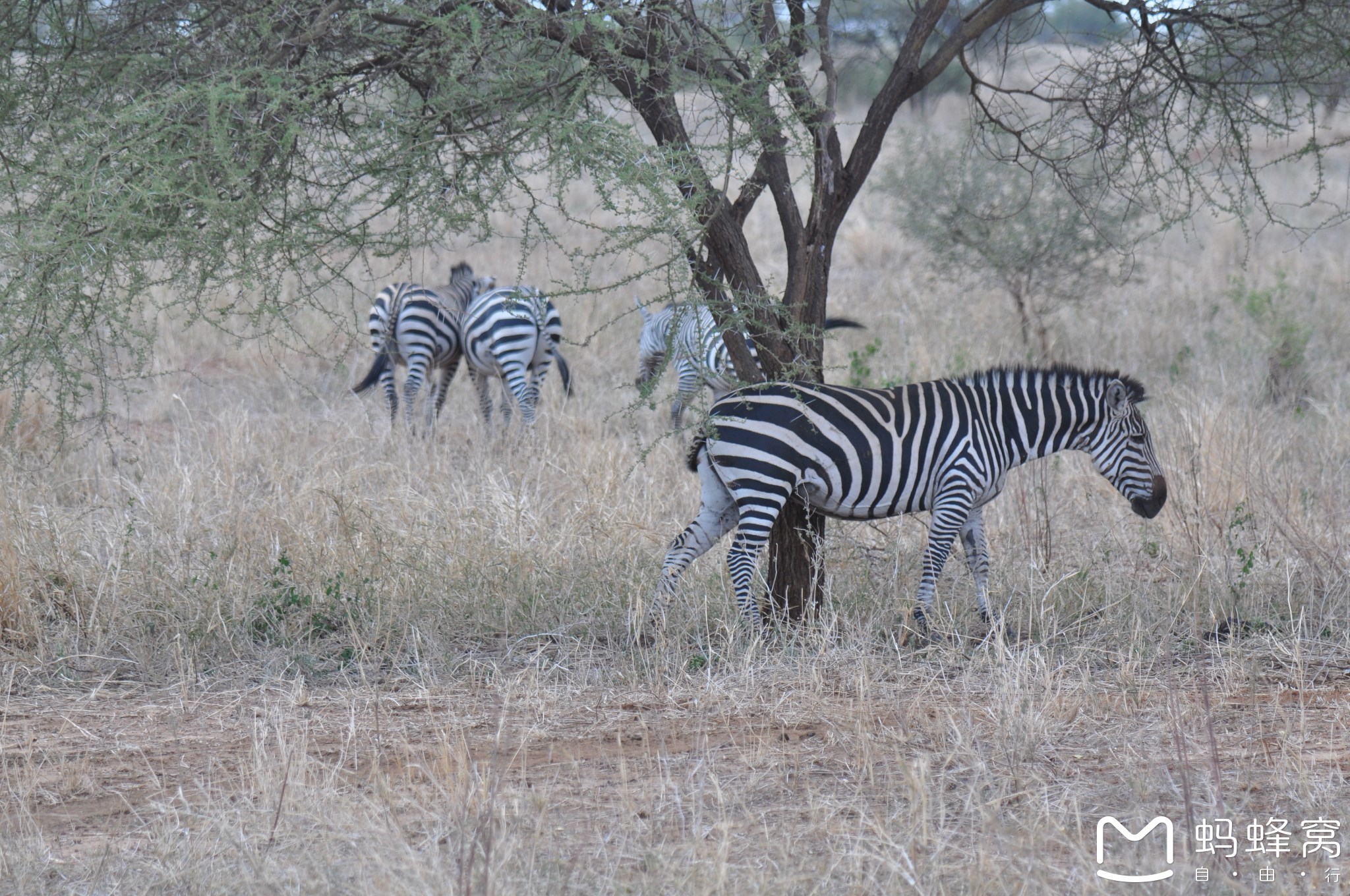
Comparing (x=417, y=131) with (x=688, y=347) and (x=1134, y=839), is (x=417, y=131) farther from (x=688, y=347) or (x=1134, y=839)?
→ (x=1134, y=839)

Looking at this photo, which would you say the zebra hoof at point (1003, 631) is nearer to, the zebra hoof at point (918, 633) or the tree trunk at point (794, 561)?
the zebra hoof at point (918, 633)

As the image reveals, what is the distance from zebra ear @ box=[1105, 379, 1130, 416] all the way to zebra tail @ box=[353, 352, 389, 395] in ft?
21.7

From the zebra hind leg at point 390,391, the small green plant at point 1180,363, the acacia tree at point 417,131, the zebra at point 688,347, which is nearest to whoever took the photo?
the acacia tree at point 417,131

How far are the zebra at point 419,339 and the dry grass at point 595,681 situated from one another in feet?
6.09

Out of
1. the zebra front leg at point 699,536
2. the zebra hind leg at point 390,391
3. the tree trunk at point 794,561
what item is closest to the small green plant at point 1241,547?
the tree trunk at point 794,561

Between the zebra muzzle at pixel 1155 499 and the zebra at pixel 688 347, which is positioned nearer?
the zebra muzzle at pixel 1155 499

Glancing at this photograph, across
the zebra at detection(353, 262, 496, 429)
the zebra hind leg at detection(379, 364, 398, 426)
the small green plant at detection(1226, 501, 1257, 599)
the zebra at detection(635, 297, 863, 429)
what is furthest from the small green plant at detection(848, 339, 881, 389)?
the zebra hind leg at detection(379, 364, 398, 426)

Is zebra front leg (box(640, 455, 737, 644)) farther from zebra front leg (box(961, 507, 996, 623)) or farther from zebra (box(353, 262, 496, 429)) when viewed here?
zebra (box(353, 262, 496, 429))

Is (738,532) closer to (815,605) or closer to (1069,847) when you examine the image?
(815,605)

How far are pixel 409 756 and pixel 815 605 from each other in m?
2.10

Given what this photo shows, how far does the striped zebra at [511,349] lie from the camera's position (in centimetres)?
999

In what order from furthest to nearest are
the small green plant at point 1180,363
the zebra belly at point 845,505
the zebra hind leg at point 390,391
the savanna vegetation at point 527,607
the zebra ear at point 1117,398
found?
the small green plant at point 1180,363 < the zebra hind leg at point 390,391 < the zebra ear at point 1117,398 < the zebra belly at point 845,505 < the savanna vegetation at point 527,607

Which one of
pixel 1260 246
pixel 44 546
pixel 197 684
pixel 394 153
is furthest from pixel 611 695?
pixel 1260 246

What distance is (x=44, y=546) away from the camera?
561 cm
